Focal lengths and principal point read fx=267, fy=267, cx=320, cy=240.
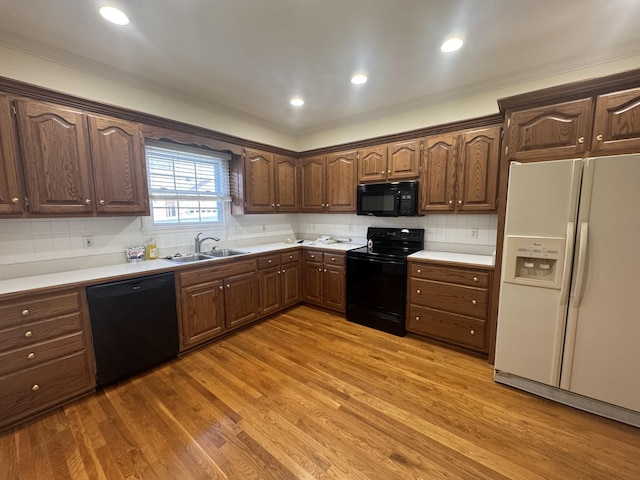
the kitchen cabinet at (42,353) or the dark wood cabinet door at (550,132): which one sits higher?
the dark wood cabinet door at (550,132)

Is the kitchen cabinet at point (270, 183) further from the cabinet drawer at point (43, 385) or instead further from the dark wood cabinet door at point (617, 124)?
the dark wood cabinet door at point (617, 124)

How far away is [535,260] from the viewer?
79.5 inches

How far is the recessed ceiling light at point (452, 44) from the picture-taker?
2029mm

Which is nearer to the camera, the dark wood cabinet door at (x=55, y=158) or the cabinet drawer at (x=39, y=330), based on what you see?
the cabinet drawer at (x=39, y=330)

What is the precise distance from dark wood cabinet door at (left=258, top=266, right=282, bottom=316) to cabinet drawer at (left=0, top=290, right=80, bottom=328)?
1728mm

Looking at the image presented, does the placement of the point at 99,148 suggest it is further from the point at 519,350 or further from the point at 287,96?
the point at 519,350

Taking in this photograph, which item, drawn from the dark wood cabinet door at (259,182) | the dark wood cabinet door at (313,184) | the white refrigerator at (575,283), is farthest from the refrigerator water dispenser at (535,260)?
the dark wood cabinet door at (259,182)

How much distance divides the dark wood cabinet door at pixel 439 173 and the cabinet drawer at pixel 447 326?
45.2 inches

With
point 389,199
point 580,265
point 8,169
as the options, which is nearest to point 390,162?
point 389,199

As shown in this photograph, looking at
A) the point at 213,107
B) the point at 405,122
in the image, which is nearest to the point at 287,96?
the point at 213,107

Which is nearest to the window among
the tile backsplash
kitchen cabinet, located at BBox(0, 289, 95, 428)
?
the tile backsplash

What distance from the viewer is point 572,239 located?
71.9 inches

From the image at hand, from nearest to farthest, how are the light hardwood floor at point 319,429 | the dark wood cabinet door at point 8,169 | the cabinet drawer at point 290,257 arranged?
the light hardwood floor at point 319,429 → the dark wood cabinet door at point 8,169 → the cabinet drawer at point 290,257

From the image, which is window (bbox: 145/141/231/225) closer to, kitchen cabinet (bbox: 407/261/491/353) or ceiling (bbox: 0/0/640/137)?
ceiling (bbox: 0/0/640/137)
